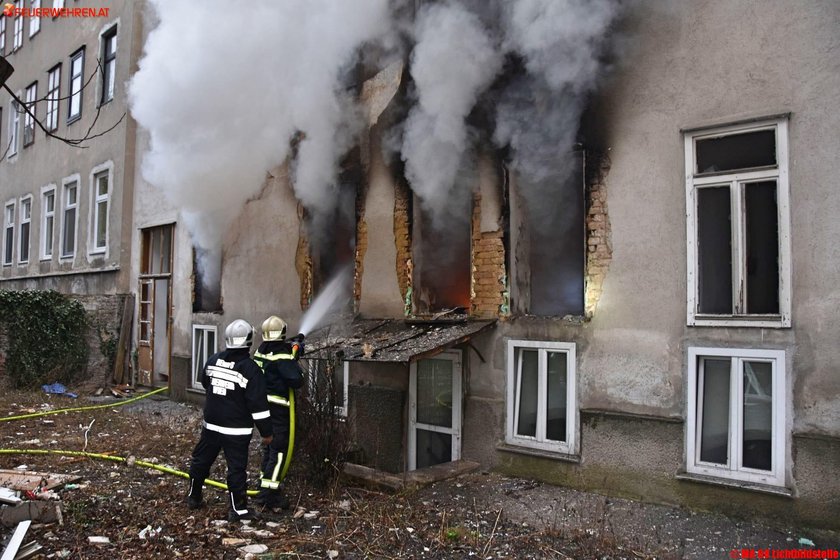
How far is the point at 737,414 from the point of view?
537 centimetres

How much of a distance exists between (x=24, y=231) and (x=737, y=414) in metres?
18.8

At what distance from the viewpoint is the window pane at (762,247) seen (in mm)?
5344

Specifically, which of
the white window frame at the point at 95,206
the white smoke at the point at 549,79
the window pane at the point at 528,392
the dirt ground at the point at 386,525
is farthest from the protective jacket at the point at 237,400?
the white window frame at the point at 95,206

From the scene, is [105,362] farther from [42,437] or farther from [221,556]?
[221,556]

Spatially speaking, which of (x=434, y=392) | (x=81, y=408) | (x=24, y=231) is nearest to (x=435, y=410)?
(x=434, y=392)

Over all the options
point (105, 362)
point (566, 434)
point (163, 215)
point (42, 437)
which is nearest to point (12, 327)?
point (105, 362)

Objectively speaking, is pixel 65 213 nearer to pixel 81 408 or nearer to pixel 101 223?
pixel 101 223

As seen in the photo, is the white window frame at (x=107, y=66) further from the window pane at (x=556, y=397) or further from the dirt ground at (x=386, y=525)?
the window pane at (x=556, y=397)

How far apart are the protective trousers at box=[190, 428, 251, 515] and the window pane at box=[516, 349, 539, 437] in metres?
2.75

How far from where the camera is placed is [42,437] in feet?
27.3

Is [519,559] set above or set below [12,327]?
below

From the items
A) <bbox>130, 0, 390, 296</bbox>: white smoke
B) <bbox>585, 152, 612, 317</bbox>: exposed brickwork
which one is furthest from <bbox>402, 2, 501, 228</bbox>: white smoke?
<bbox>585, 152, 612, 317</bbox>: exposed brickwork

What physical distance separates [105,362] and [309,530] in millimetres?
9657

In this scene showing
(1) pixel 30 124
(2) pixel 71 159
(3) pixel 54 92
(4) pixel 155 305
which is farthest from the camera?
(1) pixel 30 124
